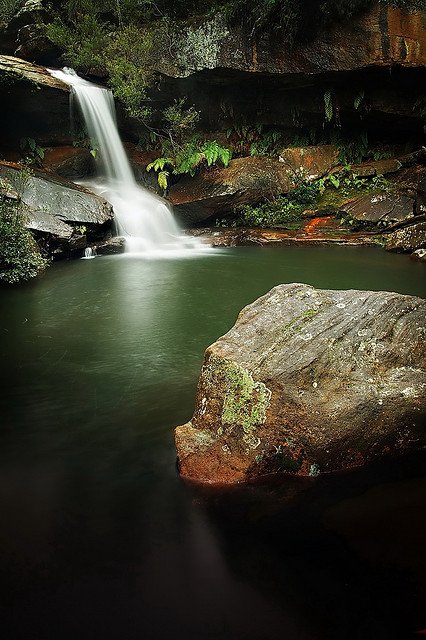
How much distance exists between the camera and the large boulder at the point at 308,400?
3064mm

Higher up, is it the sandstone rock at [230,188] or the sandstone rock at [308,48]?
the sandstone rock at [308,48]

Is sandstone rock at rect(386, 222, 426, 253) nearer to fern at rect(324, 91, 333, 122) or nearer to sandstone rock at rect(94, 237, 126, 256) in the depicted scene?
fern at rect(324, 91, 333, 122)

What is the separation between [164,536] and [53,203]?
Answer: 11.2 meters

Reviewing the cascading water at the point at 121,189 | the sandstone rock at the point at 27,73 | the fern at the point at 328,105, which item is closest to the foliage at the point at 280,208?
the fern at the point at 328,105

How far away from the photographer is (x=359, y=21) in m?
13.3

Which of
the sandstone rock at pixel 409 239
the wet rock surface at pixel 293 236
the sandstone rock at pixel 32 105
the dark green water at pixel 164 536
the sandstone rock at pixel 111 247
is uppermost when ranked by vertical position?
the sandstone rock at pixel 32 105

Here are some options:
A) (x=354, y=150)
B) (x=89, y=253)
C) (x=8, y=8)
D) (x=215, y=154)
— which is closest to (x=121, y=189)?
(x=215, y=154)

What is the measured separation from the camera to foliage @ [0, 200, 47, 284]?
963cm

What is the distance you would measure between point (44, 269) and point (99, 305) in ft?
11.7

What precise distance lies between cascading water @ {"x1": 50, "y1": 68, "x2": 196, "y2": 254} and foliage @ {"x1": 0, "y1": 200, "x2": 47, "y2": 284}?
3.75 meters

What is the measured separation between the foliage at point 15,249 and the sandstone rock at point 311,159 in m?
10.4

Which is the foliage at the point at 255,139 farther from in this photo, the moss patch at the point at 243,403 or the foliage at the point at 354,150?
the moss patch at the point at 243,403

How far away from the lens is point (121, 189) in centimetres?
1603

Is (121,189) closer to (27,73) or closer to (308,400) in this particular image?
(27,73)
